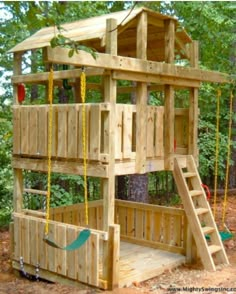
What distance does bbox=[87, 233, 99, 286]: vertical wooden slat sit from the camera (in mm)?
4977

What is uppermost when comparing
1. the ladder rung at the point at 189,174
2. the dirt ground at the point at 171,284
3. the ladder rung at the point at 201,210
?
the ladder rung at the point at 189,174

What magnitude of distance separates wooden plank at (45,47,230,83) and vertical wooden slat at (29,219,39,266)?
2.50 m

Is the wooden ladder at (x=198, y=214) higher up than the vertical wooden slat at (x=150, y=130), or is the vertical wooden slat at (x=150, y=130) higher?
the vertical wooden slat at (x=150, y=130)

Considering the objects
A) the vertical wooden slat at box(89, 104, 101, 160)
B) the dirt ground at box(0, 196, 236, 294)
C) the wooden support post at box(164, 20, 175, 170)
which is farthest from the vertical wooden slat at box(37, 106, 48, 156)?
the dirt ground at box(0, 196, 236, 294)

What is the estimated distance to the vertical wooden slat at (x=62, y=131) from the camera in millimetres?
5410

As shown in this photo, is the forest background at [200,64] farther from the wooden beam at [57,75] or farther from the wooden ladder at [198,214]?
the wooden ladder at [198,214]

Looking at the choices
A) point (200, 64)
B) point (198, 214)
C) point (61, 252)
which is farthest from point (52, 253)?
point (200, 64)

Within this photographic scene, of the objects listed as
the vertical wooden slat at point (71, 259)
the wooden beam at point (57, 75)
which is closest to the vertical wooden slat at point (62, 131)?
the wooden beam at point (57, 75)

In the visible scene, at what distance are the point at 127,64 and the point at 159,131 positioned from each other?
1191mm

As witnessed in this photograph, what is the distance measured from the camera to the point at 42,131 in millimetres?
5695

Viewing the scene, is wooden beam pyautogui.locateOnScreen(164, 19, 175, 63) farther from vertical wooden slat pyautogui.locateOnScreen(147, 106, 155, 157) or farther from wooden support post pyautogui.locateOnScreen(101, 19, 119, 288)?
wooden support post pyautogui.locateOnScreen(101, 19, 119, 288)

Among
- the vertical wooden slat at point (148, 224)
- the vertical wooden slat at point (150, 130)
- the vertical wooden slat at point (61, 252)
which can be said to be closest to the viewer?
the vertical wooden slat at point (61, 252)

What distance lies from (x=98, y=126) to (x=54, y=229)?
1.56 m

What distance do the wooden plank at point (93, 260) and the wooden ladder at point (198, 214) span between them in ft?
5.26
